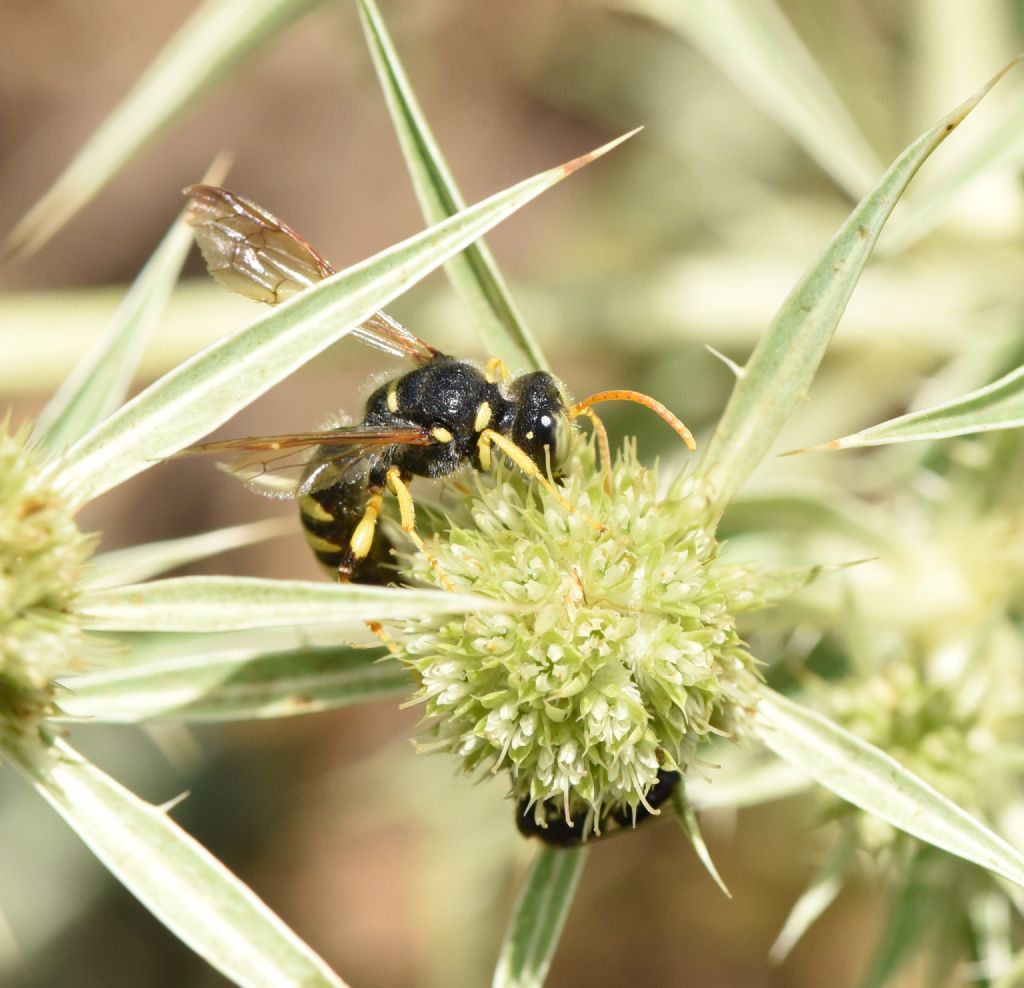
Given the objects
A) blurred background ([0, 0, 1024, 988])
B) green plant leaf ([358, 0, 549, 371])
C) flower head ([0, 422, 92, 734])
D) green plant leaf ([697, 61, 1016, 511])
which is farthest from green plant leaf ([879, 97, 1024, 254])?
flower head ([0, 422, 92, 734])

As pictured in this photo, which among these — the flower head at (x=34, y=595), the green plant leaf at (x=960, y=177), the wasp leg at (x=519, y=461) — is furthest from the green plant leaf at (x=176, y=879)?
the green plant leaf at (x=960, y=177)

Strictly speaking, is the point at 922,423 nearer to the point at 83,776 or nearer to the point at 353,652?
the point at 353,652

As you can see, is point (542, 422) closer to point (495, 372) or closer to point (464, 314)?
point (495, 372)

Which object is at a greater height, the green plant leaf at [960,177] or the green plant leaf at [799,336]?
the green plant leaf at [799,336]

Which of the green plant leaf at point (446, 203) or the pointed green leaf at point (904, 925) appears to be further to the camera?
the pointed green leaf at point (904, 925)

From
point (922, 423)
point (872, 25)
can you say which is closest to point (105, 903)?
point (922, 423)

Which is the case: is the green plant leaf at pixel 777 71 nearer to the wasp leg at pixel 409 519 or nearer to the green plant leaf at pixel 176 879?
the wasp leg at pixel 409 519

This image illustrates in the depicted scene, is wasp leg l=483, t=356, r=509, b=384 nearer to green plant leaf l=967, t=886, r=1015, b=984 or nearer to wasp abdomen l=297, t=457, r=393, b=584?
wasp abdomen l=297, t=457, r=393, b=584
